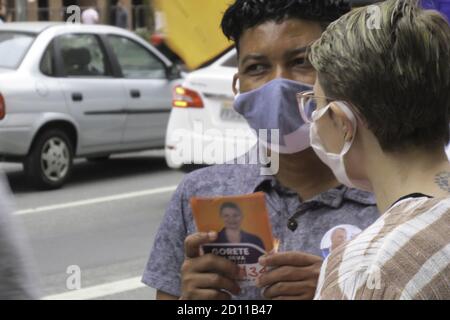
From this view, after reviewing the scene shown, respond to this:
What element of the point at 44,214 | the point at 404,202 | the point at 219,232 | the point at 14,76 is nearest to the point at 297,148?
the point at 219,232

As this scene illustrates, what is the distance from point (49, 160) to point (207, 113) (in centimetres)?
247

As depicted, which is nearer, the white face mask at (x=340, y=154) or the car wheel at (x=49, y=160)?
the white face mask at (x=340, y=154)

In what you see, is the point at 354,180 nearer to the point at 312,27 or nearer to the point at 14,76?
the point at 312,27

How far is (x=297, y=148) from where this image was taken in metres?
2.66

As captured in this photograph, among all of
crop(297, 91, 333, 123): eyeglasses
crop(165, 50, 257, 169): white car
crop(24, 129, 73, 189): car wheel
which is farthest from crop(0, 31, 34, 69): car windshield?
crop(297, 91, 333, 123): eyeglasses

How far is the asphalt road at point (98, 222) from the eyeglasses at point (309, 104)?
14.6 ft

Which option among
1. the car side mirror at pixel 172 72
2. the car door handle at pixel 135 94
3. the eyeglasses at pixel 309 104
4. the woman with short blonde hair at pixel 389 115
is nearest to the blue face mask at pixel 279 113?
the eyeglasses at pixel 309 104

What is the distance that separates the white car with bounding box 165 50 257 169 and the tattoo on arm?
6.60 meters

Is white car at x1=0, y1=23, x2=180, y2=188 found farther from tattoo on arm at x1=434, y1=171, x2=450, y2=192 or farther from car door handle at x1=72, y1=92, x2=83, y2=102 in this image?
tattoo on arm at x1=434, y1=171, x2=450, y2=192

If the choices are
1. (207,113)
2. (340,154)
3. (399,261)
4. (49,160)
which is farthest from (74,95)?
(399,261)

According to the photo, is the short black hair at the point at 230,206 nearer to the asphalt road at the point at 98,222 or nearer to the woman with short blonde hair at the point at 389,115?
the woman with short blonde hair at the point at 389,115

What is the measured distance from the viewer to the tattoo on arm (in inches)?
74.0

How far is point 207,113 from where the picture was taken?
916 centimetres

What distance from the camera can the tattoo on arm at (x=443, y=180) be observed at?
1880mm
